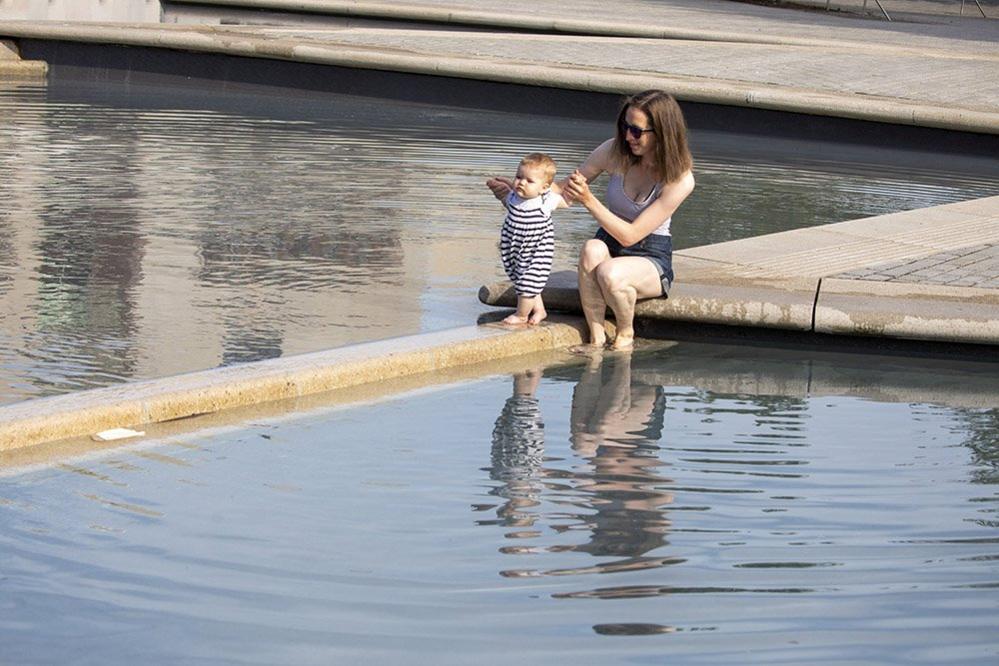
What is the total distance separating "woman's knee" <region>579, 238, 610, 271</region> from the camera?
7.25 m

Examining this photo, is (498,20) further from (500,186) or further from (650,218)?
(650,218)

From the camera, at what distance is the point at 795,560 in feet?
14.9

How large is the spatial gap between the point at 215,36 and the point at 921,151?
23.9 feet

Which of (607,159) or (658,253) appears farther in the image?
(607,159)

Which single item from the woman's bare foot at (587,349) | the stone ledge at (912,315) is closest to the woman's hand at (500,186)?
the woman's bare foot at (587,349)

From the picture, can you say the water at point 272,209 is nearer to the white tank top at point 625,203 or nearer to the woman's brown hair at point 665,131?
the white tank top at point 625,203

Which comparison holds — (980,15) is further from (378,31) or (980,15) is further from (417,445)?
(417,445)

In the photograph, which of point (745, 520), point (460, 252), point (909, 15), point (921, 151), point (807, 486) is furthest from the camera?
point (909, 15)

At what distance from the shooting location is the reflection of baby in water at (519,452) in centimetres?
495

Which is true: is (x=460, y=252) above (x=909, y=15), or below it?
below

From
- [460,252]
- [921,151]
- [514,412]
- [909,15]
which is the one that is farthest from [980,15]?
[514,412]

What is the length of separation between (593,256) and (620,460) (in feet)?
6.25

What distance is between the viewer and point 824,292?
7.39m

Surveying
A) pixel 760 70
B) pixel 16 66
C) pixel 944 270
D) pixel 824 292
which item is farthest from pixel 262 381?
pixel 16 66
